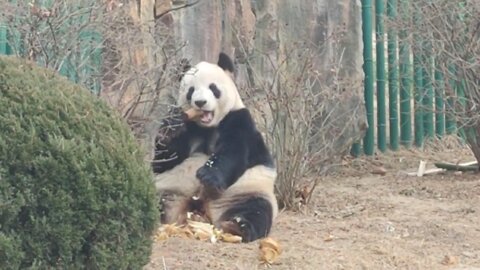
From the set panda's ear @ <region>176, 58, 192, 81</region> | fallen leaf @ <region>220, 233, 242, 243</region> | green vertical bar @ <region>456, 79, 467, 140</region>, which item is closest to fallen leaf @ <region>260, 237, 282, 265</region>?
fallen leaf @ <region>220, 233, 242, 243</region>

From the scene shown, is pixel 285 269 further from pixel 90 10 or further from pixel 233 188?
pixel 90 10

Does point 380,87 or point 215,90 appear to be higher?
point 215,90

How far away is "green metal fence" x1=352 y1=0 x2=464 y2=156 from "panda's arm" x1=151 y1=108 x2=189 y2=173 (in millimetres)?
4726

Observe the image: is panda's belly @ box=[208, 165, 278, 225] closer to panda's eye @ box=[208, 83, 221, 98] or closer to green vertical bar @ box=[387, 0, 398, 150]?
panda's eye @ box=[208, 83, 221, 98]

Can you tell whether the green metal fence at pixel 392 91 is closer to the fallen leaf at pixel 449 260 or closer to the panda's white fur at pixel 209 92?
the panda's white fur at pixel 209 92

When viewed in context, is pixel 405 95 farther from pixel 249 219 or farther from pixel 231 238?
pixel 231 238

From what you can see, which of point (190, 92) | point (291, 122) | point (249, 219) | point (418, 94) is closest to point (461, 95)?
point (418, 94)

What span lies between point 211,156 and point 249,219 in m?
0.47

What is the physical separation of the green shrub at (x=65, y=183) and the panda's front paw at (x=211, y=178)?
5.96ft

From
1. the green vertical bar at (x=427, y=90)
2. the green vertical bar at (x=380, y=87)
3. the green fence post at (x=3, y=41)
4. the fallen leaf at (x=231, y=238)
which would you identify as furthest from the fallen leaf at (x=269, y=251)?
the green vertical bar at (x=380, y=87)

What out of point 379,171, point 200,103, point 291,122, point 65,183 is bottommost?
point 379,171

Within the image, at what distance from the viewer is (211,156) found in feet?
20.6

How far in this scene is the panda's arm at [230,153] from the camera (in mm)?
6156

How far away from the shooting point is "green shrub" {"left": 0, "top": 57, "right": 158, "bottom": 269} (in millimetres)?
3861
